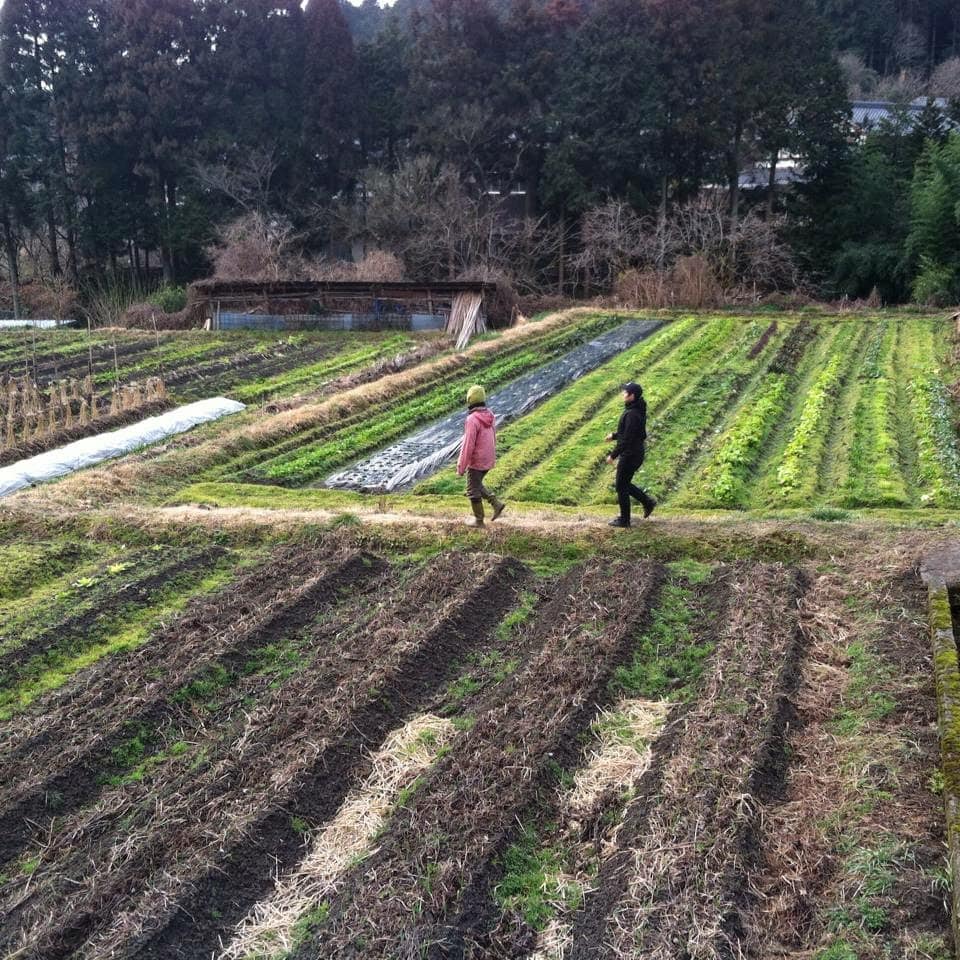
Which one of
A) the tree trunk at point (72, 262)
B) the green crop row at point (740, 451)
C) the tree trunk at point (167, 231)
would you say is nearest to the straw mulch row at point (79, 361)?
the tree trunk at point (167, 231)

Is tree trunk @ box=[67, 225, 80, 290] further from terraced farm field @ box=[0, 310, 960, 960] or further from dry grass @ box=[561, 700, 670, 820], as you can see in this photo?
dry grass @ box=[561, 700, 670, 820]

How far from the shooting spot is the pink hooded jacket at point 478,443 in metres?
10.1

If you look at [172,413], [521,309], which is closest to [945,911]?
[172,413]

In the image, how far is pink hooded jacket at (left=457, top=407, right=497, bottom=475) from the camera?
33.0ft

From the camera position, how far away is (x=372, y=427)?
15.9 m

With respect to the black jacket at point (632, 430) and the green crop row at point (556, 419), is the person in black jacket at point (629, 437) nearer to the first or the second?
A: the black jacket at point (632, 430)

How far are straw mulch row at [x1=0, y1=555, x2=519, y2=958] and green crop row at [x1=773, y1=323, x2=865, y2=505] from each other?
499 cm

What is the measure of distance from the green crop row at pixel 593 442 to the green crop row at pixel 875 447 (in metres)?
3.13

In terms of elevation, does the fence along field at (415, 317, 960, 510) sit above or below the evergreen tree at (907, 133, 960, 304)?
below

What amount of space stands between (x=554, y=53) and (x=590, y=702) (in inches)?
1272

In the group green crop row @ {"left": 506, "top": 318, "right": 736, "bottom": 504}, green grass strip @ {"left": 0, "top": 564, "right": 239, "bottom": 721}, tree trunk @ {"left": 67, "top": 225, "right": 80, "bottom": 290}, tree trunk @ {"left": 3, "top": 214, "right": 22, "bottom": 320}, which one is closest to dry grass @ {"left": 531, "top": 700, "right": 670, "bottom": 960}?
green grass strip @ {"left": 0, "top": 564, "right": 239, "bottom": 721}

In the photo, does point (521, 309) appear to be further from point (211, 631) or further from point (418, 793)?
point (418, 793)

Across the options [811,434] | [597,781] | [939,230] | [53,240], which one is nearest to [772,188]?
[939,230]

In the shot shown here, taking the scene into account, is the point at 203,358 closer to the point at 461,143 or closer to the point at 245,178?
the point at 245,178
